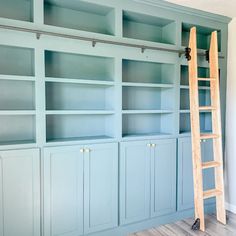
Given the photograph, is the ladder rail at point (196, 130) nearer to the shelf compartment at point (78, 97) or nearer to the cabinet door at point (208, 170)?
the cabinet door at point (208, 170)

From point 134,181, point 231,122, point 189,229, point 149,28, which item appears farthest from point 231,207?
point 149,28

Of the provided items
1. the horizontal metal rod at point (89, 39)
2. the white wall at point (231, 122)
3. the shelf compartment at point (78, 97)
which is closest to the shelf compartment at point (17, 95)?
the shelf compartment at point (78, 97)

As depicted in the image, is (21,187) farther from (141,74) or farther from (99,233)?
(141,74)

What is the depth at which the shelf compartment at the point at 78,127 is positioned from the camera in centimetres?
245

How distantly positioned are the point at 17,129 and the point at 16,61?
652mm

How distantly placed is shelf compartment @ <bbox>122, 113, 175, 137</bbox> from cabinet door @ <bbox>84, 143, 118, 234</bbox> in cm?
45

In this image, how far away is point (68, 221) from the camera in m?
2.26

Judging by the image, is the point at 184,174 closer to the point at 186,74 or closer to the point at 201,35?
the point at 186,74

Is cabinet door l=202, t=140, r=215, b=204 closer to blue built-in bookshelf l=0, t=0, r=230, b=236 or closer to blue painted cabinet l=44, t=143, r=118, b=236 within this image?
blue built-in bookshelf l=0, t=0, r=230, b=236

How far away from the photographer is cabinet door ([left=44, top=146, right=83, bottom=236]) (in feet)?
7.09

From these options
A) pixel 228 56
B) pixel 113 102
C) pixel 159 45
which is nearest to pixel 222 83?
pixel 228 56

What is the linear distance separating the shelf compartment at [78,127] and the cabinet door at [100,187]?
0.63 feet

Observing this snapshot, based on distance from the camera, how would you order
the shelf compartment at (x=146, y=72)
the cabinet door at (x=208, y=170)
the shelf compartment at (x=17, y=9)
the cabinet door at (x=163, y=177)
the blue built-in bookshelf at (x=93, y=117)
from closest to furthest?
the blue built-in bookshelf at (x=93, y=117), the shelf compartment at (x=17, y=9), the cabinet door at (x=163, y=177), the shelf compartment at (x=146, y=72), the cabinet door at (x=208, y=170)

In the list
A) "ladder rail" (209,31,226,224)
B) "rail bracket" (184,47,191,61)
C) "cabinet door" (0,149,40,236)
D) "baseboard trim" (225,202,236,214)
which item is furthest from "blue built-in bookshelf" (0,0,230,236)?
"baseboard trim" (225,202,236,214)
